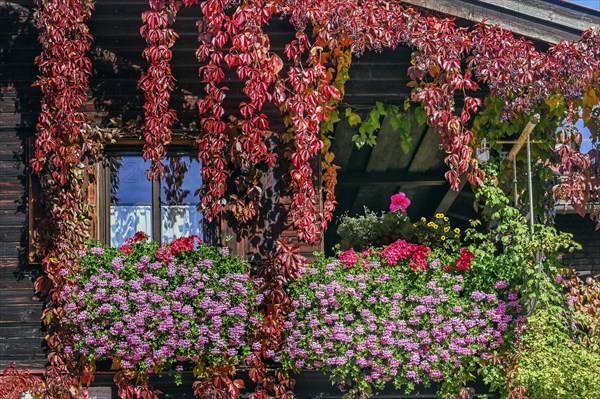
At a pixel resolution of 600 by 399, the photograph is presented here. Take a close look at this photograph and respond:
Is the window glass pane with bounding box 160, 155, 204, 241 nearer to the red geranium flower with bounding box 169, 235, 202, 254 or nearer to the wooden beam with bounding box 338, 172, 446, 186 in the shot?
the red geranium flower with bounding box 169, 235, 202, 254

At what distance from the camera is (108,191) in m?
12.0

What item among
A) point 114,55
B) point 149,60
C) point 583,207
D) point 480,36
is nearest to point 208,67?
point 149,60

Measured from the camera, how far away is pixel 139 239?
11477mm

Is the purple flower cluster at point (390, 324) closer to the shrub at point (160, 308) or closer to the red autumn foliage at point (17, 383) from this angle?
the shrub at point (160, 308)

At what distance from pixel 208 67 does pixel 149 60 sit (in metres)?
0.58

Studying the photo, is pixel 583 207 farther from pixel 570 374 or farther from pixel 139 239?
pixel 139 239

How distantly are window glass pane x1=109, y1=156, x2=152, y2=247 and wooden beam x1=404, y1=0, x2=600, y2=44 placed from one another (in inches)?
128

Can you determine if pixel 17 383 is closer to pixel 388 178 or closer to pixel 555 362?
pixel 555 362

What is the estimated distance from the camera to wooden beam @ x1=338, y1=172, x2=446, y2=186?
15070 mm

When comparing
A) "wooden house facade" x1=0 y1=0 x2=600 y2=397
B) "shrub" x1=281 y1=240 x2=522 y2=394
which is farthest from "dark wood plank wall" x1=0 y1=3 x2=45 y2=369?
"shrub" x1=281 y1=240 x2=522 y2=394

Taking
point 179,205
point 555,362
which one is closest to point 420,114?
point 179,205

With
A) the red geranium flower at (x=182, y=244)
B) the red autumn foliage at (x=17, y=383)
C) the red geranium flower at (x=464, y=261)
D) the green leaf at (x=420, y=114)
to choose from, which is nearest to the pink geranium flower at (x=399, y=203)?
the green leaf at (x=420, y=114)

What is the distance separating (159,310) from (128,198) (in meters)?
1.54

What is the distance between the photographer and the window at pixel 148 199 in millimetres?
11969
